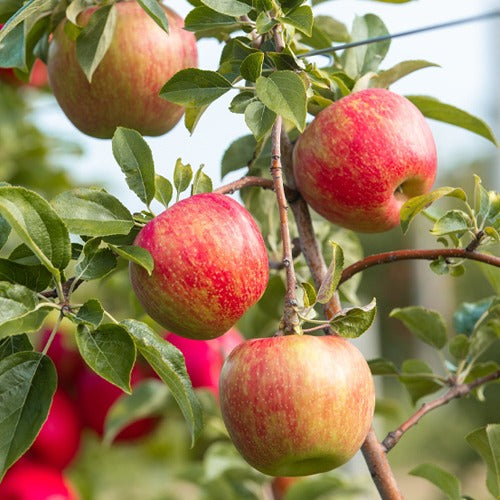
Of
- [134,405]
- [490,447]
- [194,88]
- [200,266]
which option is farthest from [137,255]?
[134,405]

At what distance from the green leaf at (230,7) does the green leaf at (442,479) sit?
17.4 inches

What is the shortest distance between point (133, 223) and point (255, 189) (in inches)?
10.9

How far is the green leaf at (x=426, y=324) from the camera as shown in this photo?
3.16ft

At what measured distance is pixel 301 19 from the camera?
719 millimetres

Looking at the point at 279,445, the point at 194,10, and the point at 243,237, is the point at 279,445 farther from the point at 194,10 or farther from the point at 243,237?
the point at 194,10

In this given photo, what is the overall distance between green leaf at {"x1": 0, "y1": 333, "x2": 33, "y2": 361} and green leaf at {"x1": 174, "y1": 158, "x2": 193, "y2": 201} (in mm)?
183

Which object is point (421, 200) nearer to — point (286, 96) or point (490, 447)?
point (286, 96)

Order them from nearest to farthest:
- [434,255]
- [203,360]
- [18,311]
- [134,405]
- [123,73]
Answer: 1. [18,311]
2. [434,255]
3. [123,73]
4. [134,405]
5. [203,360]

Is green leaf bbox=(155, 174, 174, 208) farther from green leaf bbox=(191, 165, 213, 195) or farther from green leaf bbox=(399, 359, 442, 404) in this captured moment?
green leaf bbox=(399, 359, 442, 404)

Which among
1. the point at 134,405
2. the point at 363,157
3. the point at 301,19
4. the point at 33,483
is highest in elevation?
the point at 301,19

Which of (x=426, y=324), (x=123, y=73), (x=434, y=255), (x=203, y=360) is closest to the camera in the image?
(x=434, y=255)

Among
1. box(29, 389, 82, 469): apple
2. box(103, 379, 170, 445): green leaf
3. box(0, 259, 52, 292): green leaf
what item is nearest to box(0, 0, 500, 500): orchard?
box(0, 259, 52, 292): green leaf

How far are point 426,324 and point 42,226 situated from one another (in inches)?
19.7

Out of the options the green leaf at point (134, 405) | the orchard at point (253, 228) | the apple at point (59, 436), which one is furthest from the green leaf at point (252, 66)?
the apple at point (59, 436)
